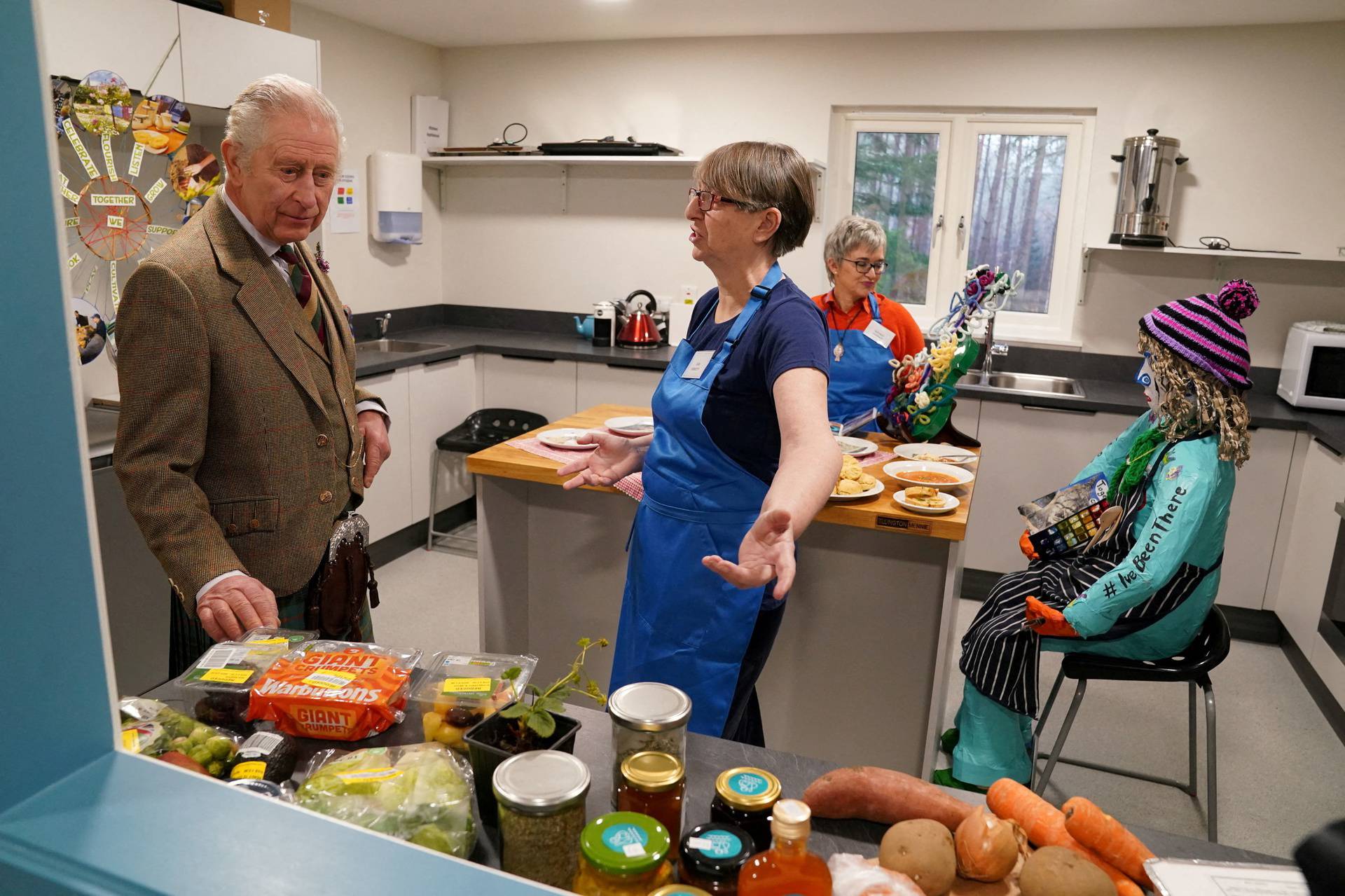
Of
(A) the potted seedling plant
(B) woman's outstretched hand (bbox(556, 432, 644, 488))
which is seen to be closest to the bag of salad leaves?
(A) the potted seedling plant

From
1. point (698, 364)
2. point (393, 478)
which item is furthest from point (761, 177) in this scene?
point (393, 478)

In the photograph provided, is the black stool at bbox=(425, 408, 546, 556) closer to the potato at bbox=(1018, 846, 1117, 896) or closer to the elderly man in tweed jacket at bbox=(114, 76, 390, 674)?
the elderly man in tweed jacket at bbox=(114, 76, 390, 674)

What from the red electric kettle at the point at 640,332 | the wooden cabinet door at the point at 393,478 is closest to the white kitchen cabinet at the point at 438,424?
the wooden cabinet door at the point at 393,478

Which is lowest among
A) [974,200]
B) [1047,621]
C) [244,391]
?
[1047,621]

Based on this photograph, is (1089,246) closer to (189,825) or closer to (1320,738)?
(1320,738)

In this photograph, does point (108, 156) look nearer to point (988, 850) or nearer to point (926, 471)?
point (926, 471)

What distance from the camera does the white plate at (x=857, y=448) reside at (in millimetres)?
2678

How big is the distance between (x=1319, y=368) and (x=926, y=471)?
2.22 metres

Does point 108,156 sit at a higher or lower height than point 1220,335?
higher

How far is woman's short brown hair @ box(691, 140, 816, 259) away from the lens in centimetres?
172

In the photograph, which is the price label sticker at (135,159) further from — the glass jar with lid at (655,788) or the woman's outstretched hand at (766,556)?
the glass jar with lid at (655,788)

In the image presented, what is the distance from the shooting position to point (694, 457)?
176 centimetres

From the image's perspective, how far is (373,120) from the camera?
4.68 m

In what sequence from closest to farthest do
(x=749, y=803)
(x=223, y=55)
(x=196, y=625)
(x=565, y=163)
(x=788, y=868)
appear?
(x=788, y=868) < (x=749, y=803) < (x=196, y=625) < (x=223, y=55) < (x=565, y=163)
